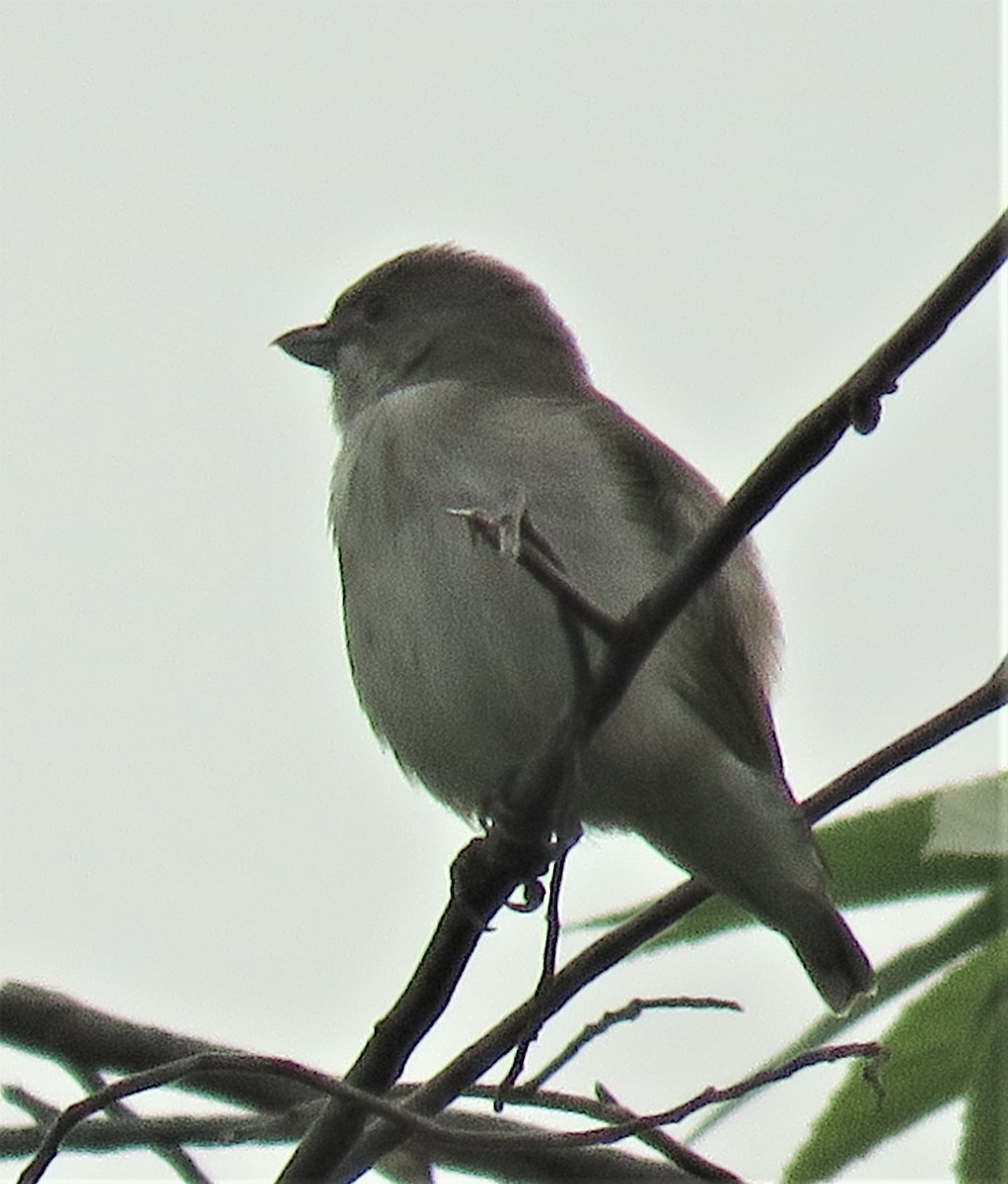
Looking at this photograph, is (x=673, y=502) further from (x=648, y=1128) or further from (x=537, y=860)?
(x=648, y=1128)

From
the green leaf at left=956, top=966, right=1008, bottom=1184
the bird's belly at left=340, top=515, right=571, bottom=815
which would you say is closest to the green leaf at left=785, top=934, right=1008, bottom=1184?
the green leaf at left=956, top=966, right=1008, bottom=1184

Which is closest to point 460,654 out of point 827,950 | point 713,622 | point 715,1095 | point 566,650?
point 566,650

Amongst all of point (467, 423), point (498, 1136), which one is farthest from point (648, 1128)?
point (467, 423)

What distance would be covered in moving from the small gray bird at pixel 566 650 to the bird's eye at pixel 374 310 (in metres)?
1.37

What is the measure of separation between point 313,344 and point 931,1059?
4.23 meters

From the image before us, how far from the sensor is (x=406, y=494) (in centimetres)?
440

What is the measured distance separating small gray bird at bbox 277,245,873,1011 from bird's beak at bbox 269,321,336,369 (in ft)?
4.59

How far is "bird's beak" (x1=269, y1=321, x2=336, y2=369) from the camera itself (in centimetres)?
604

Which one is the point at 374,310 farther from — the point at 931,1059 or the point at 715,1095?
the point at 931,1059

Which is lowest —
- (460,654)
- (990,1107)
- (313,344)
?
(990,1107)

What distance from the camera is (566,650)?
3.98 m

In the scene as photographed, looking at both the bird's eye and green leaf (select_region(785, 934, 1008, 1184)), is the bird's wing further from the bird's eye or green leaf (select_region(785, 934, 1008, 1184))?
green leaf (select_region(785, 934, 1008, 1184))

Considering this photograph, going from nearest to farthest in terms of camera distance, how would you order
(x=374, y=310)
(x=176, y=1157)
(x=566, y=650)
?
(x=176, y=1157), (x=566, y=650), (x=374, y=310)

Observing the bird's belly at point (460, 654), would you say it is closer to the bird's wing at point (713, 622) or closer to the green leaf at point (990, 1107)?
the bird's wing at point (713, 622)
